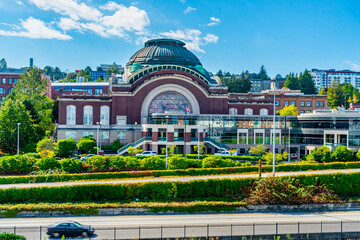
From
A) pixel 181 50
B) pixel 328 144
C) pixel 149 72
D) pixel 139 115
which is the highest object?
pixel 181 50

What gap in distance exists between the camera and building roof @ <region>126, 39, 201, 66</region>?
78125 millimetres

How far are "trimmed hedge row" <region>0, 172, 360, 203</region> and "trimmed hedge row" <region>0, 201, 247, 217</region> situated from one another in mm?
1557

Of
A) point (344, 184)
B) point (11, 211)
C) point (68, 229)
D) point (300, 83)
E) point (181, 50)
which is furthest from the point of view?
point (300, 83)

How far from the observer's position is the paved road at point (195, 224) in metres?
24.0

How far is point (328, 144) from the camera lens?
56312 millimetres

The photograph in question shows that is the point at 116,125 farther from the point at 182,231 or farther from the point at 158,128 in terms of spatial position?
the point at 182,231

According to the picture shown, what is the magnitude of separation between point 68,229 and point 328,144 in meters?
44.7

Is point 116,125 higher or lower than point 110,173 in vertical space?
higher

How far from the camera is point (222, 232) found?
2459cm

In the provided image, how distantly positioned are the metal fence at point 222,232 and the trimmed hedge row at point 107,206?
4446 mm

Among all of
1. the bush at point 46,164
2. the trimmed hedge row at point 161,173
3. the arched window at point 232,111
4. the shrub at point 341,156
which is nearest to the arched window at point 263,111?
the arched window at point 232,111


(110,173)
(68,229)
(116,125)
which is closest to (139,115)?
(116,125)

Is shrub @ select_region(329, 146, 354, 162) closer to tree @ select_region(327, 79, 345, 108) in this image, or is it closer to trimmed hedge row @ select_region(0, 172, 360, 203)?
trimmed hedge row @ select_region(0, 172, 360, 203)

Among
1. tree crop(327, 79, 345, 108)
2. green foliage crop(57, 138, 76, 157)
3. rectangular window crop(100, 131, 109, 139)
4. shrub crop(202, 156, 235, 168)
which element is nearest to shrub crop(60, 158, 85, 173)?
shrub crop(202, 156, 235, 168)
